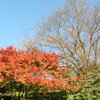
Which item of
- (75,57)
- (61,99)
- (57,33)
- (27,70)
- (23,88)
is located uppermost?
(57,33)

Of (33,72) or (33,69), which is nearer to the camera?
(33,69)

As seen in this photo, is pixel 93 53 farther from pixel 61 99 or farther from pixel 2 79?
pixel 2 79

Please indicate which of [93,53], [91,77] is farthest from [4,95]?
[93,53]

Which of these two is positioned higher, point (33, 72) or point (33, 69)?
point (33, 69)

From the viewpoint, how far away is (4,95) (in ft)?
36.1

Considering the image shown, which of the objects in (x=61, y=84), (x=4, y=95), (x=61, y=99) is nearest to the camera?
(x=61, y=84)

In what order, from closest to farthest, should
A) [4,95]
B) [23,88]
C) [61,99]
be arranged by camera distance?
[23,88]
[61,99]
[4,95]

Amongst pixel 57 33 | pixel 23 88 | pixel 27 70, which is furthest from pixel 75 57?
pixel 27 70

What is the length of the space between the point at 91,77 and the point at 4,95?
5453 millimetres

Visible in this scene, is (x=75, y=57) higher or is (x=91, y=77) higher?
(x=75, y=57)

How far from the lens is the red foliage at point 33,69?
23.9 feet

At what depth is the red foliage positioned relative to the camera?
23.9 ft

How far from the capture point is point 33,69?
759 cm

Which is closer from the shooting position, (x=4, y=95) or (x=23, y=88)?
(x=23, y=88)
